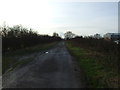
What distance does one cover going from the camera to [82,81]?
946 cm

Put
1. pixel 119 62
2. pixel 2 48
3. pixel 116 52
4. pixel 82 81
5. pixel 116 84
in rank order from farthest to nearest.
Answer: pixel 2 48
pixel 116 52
pixel 119 62
pixel 82 81
pixel 116 84

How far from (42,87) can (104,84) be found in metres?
2.42

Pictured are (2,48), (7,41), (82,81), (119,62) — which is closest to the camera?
(82,81)

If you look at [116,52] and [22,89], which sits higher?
[116,52]

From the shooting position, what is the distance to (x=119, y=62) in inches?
463

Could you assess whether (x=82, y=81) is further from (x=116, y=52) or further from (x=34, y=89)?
(x=116, y=52)

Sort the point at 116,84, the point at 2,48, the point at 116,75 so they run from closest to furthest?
the point at 116,84
the point at 116,75
the point at 2,48

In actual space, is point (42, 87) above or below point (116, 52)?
below

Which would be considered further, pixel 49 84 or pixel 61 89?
pixel 49 84

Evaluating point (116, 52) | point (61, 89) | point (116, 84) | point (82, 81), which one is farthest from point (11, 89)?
point (116, 52)

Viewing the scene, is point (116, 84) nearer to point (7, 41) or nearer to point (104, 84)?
point (104, 84)

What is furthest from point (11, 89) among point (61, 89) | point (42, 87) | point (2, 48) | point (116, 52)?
point (2, 48)

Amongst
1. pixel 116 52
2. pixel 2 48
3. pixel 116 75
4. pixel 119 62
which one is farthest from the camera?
pixel 2 48

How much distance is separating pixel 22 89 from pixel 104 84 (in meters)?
3.16
